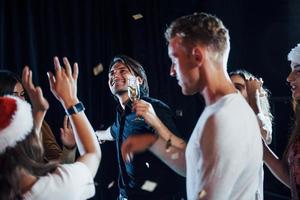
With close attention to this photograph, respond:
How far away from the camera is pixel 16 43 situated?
1446 millimetres

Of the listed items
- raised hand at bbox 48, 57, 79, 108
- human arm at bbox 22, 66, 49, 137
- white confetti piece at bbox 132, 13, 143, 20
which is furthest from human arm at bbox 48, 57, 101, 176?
white confetti piece at bbox 132, 13, 143, 20

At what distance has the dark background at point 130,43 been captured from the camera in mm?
1464

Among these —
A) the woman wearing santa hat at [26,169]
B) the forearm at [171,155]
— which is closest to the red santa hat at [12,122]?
the woman wearing santa hat at [26,169]

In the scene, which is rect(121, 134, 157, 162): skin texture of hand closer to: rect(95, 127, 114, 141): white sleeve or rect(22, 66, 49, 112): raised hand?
rect(95, 127, 114, 141): white sleeve

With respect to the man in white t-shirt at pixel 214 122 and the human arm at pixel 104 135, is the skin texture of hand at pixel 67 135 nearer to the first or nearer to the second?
the human arm at pixel 104 135

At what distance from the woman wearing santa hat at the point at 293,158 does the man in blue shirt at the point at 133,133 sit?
15.1 inches

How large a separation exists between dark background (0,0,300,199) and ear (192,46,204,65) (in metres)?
0.44

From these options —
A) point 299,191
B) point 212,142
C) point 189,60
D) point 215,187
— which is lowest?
point 299,191

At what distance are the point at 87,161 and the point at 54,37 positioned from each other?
0.63m

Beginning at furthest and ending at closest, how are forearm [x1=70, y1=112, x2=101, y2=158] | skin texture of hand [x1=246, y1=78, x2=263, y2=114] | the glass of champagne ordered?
the glass of champagne → skin texture of hand [x1=246, y1=78, x2=263, y2=114] → forearm [x1=70, y1=112, x2=101, y2=158]

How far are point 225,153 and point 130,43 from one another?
756 millimetres

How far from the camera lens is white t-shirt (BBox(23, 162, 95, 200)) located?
920mm

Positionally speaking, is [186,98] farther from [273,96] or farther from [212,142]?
[212,142]

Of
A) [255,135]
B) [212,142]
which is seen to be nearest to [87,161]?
[212,142]
